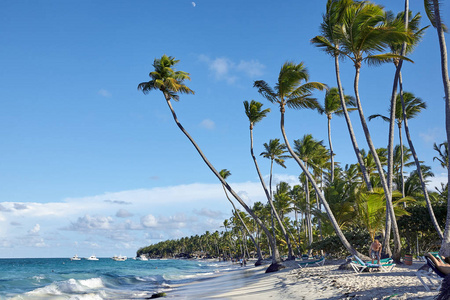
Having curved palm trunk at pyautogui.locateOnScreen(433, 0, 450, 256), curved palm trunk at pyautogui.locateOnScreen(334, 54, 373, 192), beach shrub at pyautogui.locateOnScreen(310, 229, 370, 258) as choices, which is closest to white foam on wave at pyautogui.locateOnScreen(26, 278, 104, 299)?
beach shrub at pyautogui.locateOnScreen(310, 229, 370, 258)

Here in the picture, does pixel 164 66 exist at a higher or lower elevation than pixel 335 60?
higher

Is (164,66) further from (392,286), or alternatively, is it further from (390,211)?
(392,286)

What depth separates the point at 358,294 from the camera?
28.2ft

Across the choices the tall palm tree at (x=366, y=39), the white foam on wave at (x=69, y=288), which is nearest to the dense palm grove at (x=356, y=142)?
the tall palm tree at (x=366, y=39)

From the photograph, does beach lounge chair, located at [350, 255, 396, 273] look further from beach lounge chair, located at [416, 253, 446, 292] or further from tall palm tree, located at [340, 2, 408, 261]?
beach lounge chair, located at [416, 253, 446, 292]

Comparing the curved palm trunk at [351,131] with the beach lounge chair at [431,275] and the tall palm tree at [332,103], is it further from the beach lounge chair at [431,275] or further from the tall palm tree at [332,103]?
the tall palm tree at [332,103]

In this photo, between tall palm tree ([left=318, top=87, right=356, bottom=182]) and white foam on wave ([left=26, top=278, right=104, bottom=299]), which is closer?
white foam on wave ([left=26, top=278, right=104, bottom=299])

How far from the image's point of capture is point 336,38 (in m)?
15.3

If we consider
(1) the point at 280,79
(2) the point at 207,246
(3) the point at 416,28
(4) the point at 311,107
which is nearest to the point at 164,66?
(1) the point at 280,79

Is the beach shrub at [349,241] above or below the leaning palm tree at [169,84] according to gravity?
below

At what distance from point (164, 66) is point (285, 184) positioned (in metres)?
32.5

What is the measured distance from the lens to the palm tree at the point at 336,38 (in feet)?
48.3

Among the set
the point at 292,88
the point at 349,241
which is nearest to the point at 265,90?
the point at 292,88

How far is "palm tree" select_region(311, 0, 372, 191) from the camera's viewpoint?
14711 millimetres
